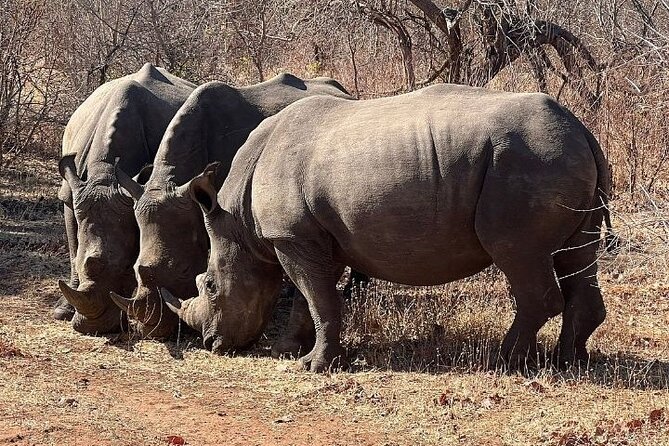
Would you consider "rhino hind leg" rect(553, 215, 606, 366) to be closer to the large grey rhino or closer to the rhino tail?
the large grey rhino

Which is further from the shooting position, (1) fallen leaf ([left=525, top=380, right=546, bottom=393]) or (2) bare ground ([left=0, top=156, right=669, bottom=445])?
(1) fallen leaf ([left=525, top=380, right=546, bottom=393])

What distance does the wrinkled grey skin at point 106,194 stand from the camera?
9.46m

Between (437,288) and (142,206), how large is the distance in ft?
10.2

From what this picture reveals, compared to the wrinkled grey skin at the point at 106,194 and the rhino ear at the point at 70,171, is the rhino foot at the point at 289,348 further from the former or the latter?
the rhino ear at the point at 70,171

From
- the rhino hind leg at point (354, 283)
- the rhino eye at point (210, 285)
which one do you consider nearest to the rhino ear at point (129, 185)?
the rhino eye at point (210, 285)

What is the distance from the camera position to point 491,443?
6730 millimetres

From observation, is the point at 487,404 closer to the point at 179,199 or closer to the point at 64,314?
the point at 179,199

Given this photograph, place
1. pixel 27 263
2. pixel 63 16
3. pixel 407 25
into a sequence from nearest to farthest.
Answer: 1. pixel 27 263
2. pixel 407 25
3. pixel 63 16

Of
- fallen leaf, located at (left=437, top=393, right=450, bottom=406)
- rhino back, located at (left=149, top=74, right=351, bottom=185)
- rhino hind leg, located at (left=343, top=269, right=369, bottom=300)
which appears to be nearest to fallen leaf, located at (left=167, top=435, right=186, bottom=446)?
fallen leaf, located at (left=437, top=393, right=450, bottom=406)

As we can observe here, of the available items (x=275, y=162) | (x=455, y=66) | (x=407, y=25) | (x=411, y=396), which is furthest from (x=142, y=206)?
(x=407, y=25)

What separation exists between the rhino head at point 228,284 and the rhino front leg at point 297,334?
21cm

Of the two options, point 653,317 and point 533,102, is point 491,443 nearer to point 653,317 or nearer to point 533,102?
point 533,102

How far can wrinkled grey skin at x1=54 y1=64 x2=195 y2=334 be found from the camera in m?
9.46

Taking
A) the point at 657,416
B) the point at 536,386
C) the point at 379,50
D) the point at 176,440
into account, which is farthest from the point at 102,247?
the point at 379,50
